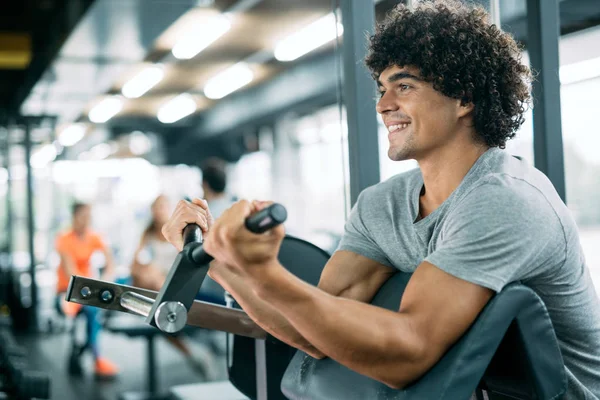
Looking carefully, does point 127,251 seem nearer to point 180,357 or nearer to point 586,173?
point 180,357

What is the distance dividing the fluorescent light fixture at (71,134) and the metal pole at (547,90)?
7.25 meters

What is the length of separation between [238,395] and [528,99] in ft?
4.38

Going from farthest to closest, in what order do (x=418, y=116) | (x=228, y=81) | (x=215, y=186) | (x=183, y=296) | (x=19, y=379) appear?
(x=228, y=81) → (x=215, y=186) → (x=19, y=379) → (x=418, y=116) → (x=183, y=296)

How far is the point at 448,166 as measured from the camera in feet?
4.49

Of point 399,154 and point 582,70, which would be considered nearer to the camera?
point 399,154

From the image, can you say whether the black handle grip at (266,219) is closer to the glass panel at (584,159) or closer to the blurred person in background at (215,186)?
the glass panel at (584,159)

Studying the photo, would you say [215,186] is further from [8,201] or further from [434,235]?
[8,201]

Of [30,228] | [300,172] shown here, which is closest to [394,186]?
[300,172]

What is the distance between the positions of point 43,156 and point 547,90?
7.02 m

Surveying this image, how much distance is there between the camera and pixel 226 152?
963 cm

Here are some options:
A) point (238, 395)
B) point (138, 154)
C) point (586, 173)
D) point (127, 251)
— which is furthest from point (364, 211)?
point (138, 154)

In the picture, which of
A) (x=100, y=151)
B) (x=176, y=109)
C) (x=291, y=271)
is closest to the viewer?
(x=291, y=271)

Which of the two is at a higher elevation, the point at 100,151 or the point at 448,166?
the point at 100,151

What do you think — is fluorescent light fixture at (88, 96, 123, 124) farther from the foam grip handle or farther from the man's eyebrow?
the foam grip handle
